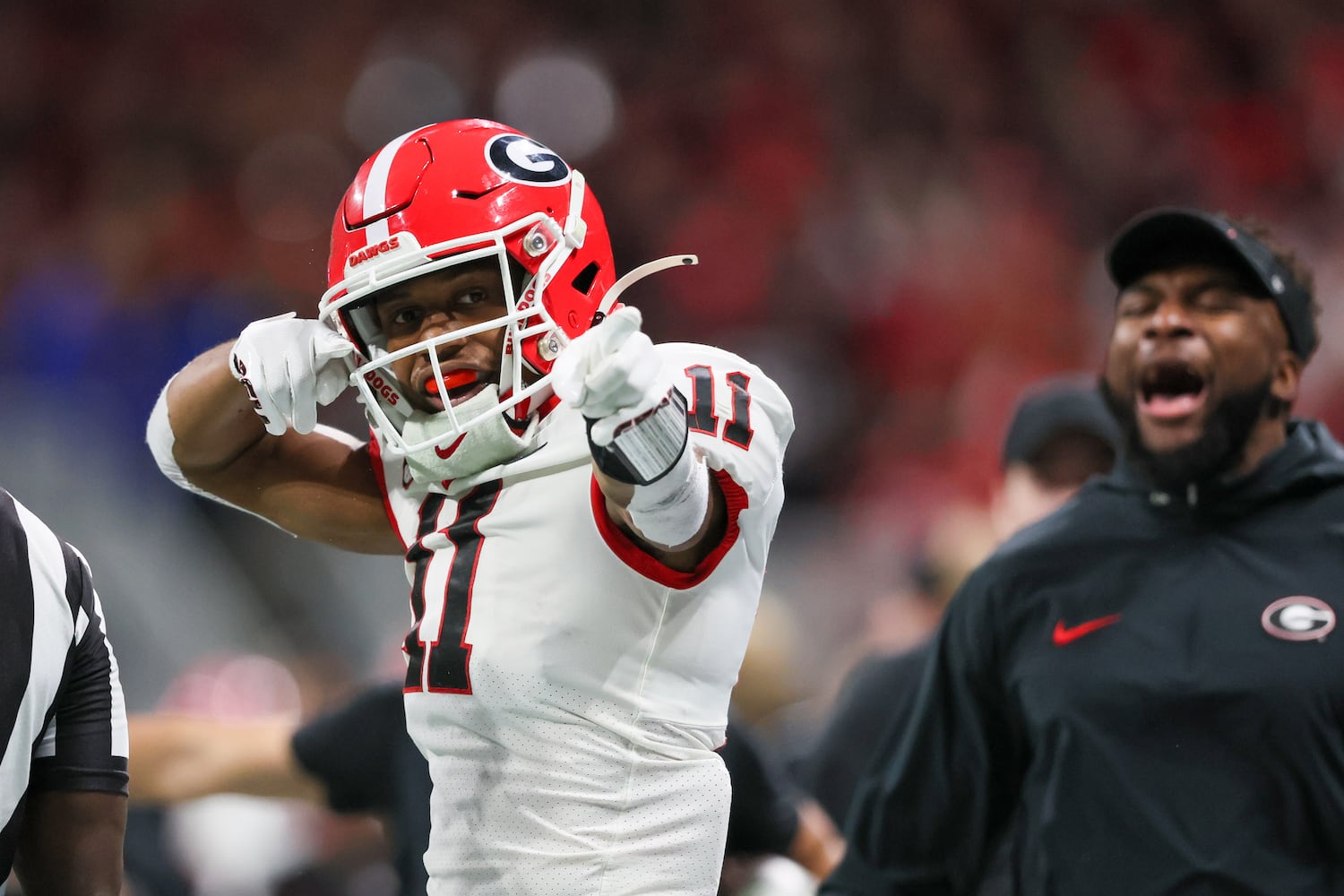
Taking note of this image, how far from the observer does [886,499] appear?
7.20 meters

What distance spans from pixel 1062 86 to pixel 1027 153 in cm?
41

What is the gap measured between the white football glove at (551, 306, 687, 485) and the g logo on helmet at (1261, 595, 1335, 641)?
52.3 inches

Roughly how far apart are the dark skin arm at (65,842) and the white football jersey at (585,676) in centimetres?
44

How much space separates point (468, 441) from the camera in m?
2.04

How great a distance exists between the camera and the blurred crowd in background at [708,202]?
6465mm

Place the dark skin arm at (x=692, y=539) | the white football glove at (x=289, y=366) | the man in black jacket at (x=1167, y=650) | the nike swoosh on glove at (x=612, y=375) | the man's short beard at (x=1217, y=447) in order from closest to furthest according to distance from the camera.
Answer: the nike swoosh on glove at (x=612, y=375)
the dark skin arm at (x=692, y=539)
the white football glove at (x=289, y=366)
the man in black jacket at (x=1167, y=650)
the man's short beard at (x=1217, y=447)

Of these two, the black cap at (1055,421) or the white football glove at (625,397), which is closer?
the white football glove at (625,397)

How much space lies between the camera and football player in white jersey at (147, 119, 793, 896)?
195cm

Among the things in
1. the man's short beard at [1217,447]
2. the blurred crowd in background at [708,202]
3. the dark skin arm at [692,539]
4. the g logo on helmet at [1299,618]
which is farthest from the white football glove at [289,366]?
the blurred crowd in background at [708,202]

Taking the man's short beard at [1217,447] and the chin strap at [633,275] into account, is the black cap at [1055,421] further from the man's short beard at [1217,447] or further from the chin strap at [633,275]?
the chin strap at [633,275]

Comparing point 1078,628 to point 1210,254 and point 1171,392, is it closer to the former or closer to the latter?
point 1171,392

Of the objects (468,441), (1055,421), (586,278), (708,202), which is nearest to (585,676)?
(468,441)

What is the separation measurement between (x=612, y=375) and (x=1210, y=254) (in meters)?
1.64

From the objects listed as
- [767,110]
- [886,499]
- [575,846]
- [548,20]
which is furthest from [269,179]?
[575,846]
